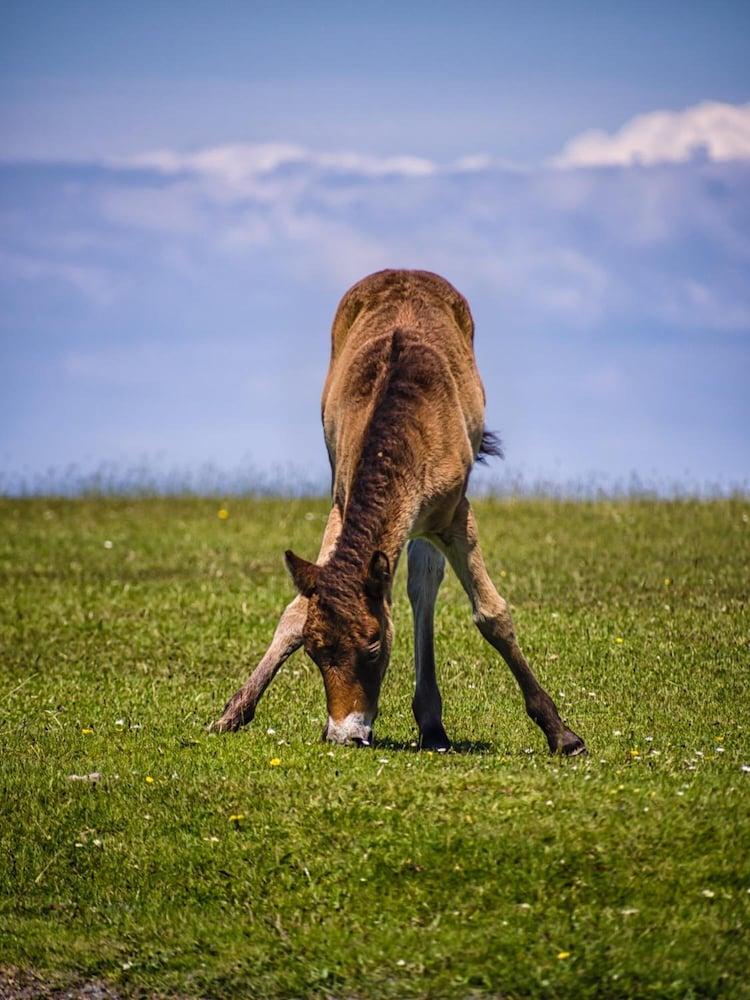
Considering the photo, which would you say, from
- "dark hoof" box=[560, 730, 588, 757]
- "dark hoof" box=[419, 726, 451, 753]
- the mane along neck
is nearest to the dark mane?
the mane along neck

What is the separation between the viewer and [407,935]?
279 inches

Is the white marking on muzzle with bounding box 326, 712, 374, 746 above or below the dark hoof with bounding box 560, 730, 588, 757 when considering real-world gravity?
above

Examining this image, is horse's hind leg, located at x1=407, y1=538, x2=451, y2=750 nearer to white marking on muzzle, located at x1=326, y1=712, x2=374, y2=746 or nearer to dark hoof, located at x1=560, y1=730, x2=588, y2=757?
dark hoof, located at x1=560, y1=730, x2=588, y2=757

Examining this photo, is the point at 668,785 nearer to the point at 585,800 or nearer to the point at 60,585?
the point at 585,800

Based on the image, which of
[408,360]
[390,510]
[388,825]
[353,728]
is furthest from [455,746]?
[408,360]

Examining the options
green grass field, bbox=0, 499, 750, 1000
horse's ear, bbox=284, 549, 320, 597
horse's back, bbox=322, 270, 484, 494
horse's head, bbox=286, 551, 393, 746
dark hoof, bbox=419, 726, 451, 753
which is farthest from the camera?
dark hoof, bbox=419, 726, 451, 753

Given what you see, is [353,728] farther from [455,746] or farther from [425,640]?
[425,640]

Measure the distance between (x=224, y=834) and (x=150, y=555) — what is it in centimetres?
1146

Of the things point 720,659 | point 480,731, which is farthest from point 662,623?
point 480,731

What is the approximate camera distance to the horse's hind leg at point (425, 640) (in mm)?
10531

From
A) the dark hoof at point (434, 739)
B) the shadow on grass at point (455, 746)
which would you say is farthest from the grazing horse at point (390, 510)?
the shadow on grass at point (455, 746)

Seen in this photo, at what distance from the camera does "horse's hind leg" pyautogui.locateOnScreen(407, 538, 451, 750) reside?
1053cm

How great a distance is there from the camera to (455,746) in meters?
10.5

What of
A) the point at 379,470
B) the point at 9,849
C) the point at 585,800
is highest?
the point at 379,470
